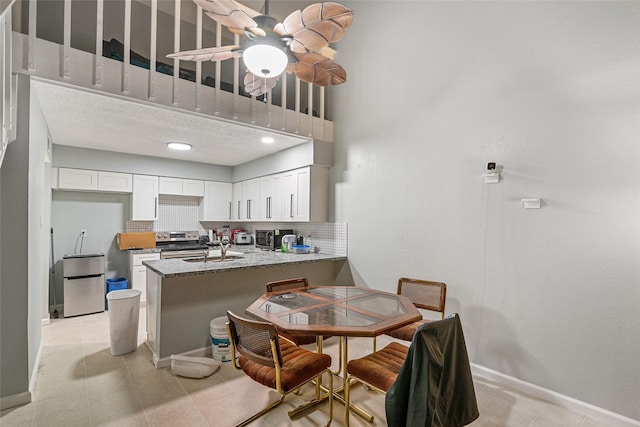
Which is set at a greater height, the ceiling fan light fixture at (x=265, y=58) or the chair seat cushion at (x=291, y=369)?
the ceiling fan light fixture at (x=265, y=58)

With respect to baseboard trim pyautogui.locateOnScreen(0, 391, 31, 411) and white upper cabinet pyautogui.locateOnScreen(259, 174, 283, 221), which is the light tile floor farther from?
white upper cabinet pyautogui.locateOnScreen(259, 174, 283, 221)

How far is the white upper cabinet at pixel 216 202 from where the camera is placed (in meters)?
5.80

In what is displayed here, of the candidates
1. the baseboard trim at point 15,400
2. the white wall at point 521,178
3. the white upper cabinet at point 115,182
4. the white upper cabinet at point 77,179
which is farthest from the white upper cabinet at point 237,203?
the baseboard trim at point 15,400

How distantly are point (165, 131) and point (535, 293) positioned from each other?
416 centimetres

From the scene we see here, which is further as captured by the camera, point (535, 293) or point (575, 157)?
point (535, 293)

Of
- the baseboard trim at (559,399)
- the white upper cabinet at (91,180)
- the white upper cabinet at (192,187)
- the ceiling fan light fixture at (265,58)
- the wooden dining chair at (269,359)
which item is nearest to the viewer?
the wooden dining chair at (269,359)

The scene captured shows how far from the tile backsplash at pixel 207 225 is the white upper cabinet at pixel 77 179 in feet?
2.77

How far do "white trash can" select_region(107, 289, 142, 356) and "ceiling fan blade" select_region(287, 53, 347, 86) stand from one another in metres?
2.72

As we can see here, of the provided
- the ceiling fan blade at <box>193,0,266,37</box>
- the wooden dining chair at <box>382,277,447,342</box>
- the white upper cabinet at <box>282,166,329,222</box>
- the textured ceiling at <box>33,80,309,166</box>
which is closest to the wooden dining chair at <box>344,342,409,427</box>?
the wooden dining chair at <box>382,277,447,342</box>

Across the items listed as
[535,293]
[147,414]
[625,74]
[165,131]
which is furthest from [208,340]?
[625,74]

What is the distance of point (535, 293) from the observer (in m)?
2.48

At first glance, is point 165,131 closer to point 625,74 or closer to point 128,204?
point 128,204

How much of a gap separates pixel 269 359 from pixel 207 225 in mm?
4860

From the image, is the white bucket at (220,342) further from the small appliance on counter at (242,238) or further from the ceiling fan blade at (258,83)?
the small appliance on counter at (242,238)
